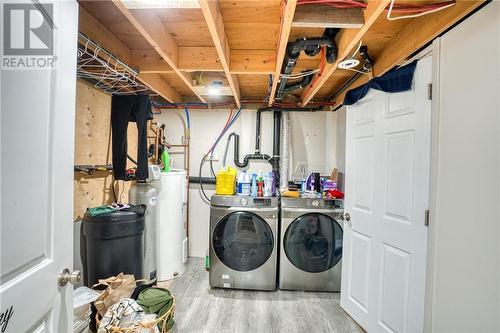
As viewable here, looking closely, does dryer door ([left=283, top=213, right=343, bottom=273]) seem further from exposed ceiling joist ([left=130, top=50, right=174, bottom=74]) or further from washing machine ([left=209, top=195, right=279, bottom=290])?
exposed ceiling joist ([left=130, top=50, right=174, bottom=74])

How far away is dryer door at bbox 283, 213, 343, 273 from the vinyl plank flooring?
1.03 ft

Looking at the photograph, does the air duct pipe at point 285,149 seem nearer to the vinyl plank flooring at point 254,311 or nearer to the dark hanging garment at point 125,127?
the vinyl plank flooring at point 254,311

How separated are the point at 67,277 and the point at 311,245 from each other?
208 centimetres

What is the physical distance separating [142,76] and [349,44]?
176cm

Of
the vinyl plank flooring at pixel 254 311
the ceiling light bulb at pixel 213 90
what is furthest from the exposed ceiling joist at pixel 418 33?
the vinyl plank flooring at pixel 254 311

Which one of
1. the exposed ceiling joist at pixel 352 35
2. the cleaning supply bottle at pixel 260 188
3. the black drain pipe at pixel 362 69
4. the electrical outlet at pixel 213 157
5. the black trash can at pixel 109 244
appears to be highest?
the black drain pipe at pixel 362 69

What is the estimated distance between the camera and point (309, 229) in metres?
2.36

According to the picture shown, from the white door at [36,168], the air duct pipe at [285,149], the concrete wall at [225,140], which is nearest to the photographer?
the white door at [36,168]

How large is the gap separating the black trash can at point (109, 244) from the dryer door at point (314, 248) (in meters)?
1.46

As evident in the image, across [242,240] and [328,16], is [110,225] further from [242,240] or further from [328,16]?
[328,16]

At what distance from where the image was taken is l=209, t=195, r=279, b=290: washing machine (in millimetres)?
2346

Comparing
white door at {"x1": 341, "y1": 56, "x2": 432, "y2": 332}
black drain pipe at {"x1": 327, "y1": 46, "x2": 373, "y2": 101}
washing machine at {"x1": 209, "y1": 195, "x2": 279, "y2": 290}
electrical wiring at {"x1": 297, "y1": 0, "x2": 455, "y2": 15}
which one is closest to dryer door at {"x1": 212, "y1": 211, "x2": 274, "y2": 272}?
washing machine at {"x1": 209, "y1": 195, "x2": 279, "y2": 290}

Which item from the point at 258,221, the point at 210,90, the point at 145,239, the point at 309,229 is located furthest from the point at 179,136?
the point at 309,229

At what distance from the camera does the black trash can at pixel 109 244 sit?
5.69 feet
